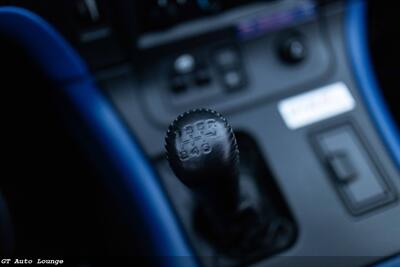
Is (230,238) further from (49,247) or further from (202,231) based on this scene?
(49,247)

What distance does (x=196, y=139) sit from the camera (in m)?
0.47

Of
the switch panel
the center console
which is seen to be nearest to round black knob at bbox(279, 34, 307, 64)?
the center console

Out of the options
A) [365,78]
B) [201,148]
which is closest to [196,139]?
[201,148]

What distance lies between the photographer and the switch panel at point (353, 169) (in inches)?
26.8

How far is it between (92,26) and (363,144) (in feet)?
1.44

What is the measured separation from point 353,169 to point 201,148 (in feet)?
1.06

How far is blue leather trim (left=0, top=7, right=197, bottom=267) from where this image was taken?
659mm

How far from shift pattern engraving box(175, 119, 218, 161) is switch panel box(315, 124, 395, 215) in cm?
30

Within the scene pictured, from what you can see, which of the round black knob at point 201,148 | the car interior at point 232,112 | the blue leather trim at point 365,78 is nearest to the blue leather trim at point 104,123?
the car interior at point 232,112

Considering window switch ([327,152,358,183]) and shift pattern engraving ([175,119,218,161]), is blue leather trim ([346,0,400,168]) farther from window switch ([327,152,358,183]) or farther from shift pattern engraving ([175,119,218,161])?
shift pattern engraving ([175,119,218,161])

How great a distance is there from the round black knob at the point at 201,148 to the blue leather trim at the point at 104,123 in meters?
0.21

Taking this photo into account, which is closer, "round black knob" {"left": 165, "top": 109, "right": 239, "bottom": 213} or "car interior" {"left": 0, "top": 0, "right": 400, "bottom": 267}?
"round black knob" {"left": 165, "top": 109, "right": 239, "bottom": 213}

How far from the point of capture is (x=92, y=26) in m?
0.68

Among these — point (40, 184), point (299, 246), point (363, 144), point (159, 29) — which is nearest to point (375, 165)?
point (363, 144)
